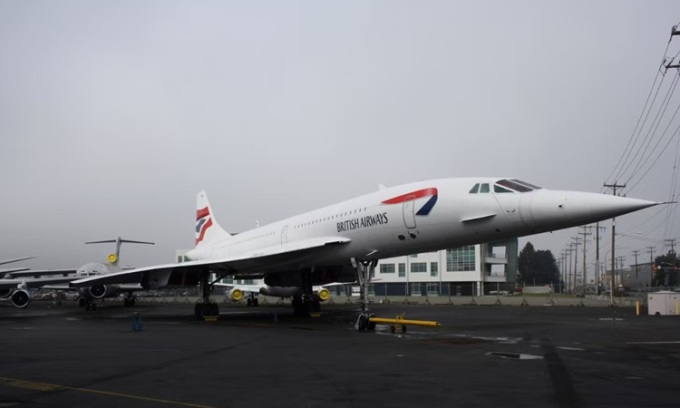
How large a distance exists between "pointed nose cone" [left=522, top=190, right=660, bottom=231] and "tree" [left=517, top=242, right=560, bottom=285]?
5989 inches

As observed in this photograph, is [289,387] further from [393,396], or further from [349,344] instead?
[349,344]

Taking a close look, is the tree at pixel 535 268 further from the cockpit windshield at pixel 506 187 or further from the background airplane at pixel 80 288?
the cockpit windshield at pixel 506 187

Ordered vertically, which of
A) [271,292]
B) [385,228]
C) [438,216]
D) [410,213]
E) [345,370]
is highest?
[410,213]

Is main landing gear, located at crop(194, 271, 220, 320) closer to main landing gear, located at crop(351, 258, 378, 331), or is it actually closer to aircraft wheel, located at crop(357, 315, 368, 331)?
main landing gear, located at crop(351, 258, 378, 331)

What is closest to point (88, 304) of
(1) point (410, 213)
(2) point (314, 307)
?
(2) point (314, 307)

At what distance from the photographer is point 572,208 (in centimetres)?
1338

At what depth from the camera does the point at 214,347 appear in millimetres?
12375

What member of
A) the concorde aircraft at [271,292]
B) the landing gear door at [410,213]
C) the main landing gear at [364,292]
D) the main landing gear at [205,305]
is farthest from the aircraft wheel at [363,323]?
the concorde aircraft at [271,292]

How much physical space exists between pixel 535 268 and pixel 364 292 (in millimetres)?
165483

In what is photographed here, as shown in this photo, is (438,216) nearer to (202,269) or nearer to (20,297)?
(202,269)

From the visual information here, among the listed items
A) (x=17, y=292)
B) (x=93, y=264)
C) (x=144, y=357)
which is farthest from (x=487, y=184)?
(x=93, y=264)

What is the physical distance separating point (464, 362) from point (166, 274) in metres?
15.8

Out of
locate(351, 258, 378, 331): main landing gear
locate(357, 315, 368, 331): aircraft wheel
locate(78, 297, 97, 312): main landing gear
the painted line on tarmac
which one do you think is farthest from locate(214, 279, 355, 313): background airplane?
the painted line on tarmac

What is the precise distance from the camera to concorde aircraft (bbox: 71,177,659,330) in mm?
13922
